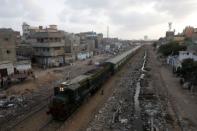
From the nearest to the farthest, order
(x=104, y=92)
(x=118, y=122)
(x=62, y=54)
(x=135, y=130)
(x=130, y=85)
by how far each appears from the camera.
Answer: (x=135, y=130) → (x=118, y=122) → (x=104, y=92) → (x=130, y=85) → (x=62, y=54)

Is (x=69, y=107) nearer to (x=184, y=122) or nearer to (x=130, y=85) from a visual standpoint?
(x=184, y=122)

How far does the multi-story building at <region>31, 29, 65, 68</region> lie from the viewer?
55.2 metres

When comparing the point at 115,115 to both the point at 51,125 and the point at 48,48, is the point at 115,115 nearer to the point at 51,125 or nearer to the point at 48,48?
the point at 51,125

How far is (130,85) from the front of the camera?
1435 inches

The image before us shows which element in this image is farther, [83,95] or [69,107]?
[83,95]

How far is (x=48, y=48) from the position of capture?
5525 cm

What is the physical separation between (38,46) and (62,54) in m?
6.95

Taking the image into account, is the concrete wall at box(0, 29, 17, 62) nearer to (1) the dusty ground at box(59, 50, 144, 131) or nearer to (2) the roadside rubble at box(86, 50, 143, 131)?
(1) the dusty ground at box(59, 50, 144, 131)

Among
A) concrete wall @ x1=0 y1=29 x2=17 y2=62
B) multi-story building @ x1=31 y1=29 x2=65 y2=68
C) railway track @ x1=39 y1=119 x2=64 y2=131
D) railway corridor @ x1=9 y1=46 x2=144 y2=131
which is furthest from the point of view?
multi-story building @ x1=31 y1=29 x2=65 y2=68

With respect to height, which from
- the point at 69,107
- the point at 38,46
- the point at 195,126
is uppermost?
the point at 38,46

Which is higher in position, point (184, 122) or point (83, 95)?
point (83, 95)

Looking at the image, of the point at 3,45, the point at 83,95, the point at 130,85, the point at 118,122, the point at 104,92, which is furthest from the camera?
the point at 3,45

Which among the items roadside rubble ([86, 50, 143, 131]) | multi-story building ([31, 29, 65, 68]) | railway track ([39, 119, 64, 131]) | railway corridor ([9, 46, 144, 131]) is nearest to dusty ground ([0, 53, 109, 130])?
railway corridor ([9, 46, 144, 131])

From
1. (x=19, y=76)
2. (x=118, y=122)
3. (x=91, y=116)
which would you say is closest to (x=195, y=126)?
(x=118, y=122)
